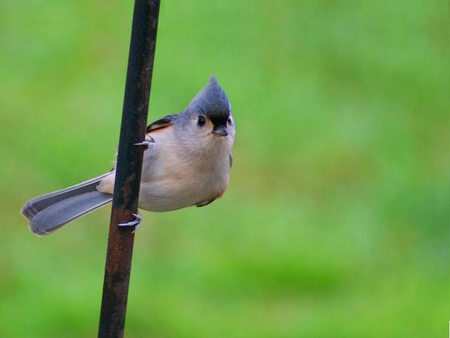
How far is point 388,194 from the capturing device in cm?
696

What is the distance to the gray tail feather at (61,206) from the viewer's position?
381 centimetres

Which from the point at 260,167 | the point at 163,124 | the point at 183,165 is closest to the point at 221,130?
the point at 183,165

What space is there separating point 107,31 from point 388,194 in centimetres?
305

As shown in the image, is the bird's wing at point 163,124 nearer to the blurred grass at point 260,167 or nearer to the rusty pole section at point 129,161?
the rusty pole section at point 129,161

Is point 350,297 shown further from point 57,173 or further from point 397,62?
point 397,62

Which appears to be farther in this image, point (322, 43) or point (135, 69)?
point (322, 43)

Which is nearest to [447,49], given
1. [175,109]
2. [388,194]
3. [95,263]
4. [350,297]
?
[388,194]

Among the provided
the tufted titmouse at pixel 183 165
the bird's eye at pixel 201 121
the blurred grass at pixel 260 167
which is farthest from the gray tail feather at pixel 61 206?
the blurred grass at pixel 260 167

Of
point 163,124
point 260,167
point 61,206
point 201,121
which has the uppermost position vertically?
point 260,167

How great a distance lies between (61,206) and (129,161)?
1146mm

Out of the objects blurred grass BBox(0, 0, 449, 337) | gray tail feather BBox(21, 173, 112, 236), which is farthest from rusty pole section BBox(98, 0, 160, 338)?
blurred grass BBox(0, 0, 449, 337)

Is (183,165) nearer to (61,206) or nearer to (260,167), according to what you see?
(61,206)

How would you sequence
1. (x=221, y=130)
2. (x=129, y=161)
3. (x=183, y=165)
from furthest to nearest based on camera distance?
1. (x=183, y=165)
2. (x=221, y=130)
3. (x=129, y=161)

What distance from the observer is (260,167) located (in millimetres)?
7160
